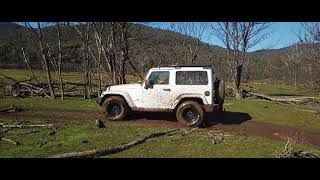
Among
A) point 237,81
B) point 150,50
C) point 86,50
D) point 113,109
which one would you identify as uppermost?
point 150,50

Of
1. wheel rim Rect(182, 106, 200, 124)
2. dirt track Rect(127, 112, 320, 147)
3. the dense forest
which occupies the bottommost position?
dirt track Rect(127, 112, 320, 147)

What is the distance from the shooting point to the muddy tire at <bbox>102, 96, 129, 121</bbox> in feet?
38.9

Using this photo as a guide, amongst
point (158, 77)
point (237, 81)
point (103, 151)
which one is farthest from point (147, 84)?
point (237, 81)

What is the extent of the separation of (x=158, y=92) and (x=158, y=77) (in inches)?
19.1

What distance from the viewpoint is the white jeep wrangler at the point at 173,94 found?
11.2 meters

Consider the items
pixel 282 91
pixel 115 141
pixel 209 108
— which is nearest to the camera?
pixel 115 141

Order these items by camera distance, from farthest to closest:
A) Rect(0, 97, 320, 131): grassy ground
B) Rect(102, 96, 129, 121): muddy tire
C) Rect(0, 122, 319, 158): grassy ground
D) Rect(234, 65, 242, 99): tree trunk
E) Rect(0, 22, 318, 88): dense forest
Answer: Rect(0, 22, 318, 88): dense forest, Rect(234, 65, 242, 99): tree trunk, Rect(0, 97, 320, 131): grassy ground, Rect(102, 96, 129, 121): muddy tire, Rect(0, 122, 319, 158): grassy ground

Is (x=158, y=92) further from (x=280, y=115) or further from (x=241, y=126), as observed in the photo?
(x=280, y=115)

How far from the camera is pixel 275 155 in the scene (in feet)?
26.2

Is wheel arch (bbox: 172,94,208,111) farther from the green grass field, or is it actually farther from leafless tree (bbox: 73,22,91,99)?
leafless tree (bbox: 73,22,91,99)

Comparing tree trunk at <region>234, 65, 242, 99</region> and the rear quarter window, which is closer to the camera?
the rear quarter window

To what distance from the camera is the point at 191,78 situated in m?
11.4

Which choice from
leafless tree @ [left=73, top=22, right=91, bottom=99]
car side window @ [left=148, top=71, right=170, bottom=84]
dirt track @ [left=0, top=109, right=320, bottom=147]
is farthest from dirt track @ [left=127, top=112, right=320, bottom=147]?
leafless tree @ [left=73, top=22, right=91, bottom=99]
